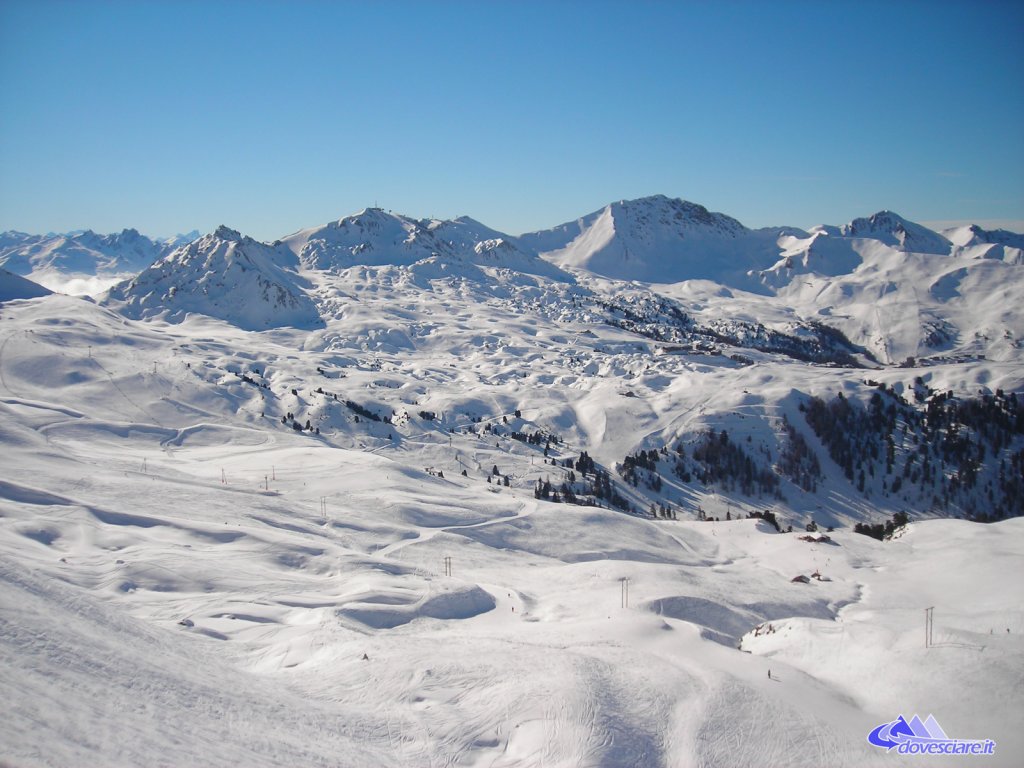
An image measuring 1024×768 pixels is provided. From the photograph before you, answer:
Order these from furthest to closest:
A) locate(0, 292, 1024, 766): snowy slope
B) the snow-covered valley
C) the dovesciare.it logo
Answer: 1. the dovesciare.it logo
2. the snow-covered valley
3. locate(0, 292, 1024, 766): snowy slope

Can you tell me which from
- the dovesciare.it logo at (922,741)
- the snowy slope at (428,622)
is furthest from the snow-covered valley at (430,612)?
the dovesciare.it logo at (922,741)

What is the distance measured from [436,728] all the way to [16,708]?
1339 cm

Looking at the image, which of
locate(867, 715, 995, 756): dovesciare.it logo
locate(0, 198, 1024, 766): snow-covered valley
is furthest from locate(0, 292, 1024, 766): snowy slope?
locate(867, 715, 995, 756): dovesciare.it logo

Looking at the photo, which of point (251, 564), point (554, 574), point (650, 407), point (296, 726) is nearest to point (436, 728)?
point (296, 726)

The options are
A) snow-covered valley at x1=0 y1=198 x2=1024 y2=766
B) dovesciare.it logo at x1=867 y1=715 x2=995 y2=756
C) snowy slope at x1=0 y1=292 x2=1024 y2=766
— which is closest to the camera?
snowy slope at x1=0 y1=292 x2=1024 y2=766

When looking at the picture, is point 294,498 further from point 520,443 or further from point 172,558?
point 520,443

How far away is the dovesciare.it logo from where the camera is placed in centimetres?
2612

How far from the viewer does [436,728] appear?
79.8ft

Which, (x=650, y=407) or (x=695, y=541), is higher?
(x=650, y=407)

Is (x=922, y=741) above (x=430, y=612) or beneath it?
above

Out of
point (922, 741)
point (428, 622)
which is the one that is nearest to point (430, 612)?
point (428, 622)

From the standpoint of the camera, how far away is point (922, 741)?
26812 mm

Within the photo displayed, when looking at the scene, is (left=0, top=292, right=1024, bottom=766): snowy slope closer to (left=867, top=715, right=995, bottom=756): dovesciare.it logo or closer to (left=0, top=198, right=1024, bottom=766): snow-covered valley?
(left=0, top=198, right=1024, bottom=766): snow-covered valley

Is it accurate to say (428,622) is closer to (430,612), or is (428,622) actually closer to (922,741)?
(430,612)
